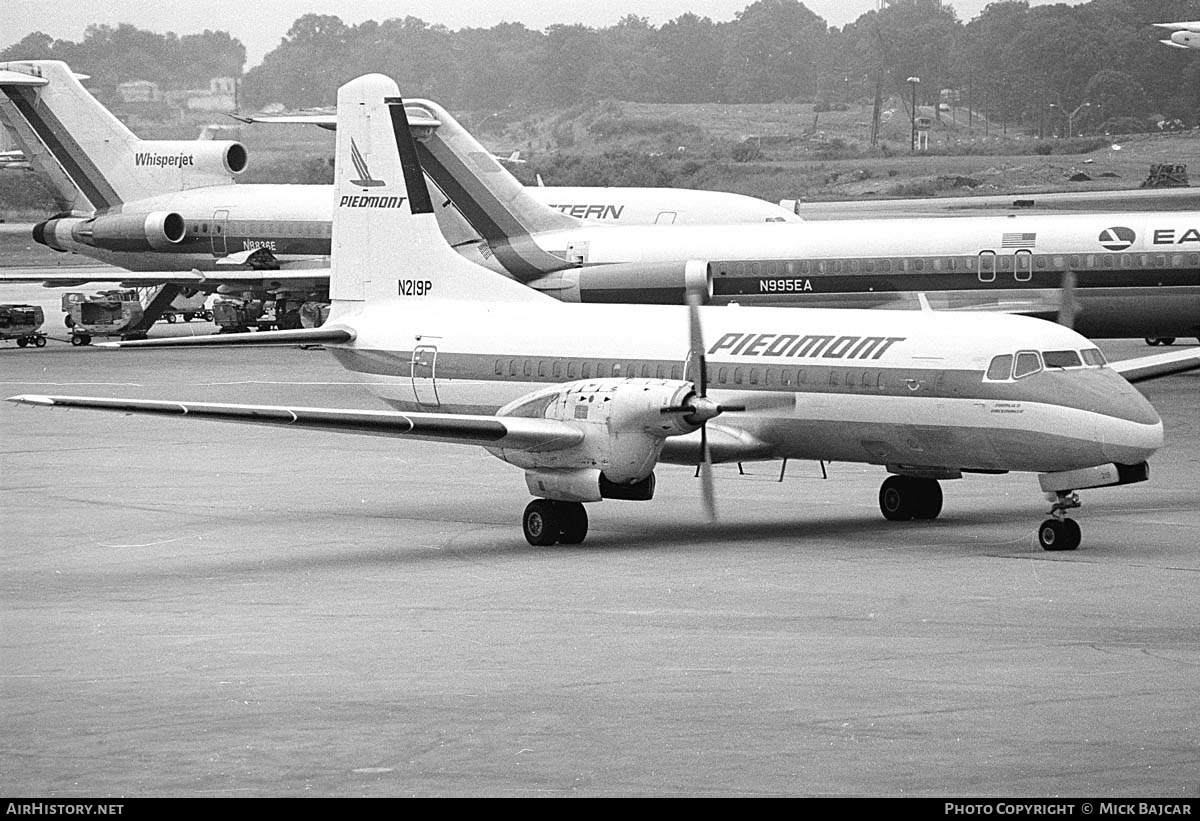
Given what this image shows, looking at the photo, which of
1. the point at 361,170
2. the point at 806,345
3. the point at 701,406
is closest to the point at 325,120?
the point at 361,170

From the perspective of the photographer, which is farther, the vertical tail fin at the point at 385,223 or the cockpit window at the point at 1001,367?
the vertical tail fin at the point at 385,223

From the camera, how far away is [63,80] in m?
55.7

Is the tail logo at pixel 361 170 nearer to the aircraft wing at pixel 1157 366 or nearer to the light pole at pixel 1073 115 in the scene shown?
the aircraft wing at pixel 1157 366

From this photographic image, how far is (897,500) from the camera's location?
79.1ft

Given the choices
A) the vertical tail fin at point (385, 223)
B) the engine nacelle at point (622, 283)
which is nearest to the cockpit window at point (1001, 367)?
the vertical tail fin at point (385, 223)

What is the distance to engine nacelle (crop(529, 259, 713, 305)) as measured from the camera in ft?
139

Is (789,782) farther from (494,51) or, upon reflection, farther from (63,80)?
(494,51)

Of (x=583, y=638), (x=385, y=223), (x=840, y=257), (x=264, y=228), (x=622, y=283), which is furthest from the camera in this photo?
(x=264, y=228)

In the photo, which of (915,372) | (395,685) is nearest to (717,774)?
(395,685)

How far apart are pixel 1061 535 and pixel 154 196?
42.6 meters

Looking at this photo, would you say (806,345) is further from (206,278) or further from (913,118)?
(913,118)

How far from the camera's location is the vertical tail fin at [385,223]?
1091 inches

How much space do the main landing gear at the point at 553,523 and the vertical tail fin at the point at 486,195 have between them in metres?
20.8
